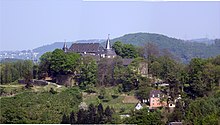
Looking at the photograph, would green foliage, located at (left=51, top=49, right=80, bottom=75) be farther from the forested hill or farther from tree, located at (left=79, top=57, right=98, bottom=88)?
the forested hill

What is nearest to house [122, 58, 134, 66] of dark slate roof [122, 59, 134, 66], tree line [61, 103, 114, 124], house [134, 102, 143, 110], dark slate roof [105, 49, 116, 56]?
dark slate roof [122, 59, 134, 66]

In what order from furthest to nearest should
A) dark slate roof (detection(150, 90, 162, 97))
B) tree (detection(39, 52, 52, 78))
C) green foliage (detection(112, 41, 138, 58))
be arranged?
1. green foliage (detection(112, 41, 138, 58))
2. tree (detection(39, 52, 52, 78))
3. dark slate roof (detection(150, 90, 162, 97))

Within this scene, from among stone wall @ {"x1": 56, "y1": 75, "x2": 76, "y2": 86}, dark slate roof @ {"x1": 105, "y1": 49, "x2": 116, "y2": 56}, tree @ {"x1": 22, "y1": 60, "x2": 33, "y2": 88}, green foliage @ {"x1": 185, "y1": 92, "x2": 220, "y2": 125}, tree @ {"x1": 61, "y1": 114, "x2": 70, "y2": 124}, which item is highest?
dark slate roof @ {"x1": 105, "y1": 49, "x2": 116, "y2": 56}

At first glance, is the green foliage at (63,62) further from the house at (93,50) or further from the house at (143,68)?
the house at (143,68)

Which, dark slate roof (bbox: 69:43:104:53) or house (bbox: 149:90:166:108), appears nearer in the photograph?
house (bbox: 149:90:166:108)

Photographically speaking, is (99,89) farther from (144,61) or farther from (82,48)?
(82,48)

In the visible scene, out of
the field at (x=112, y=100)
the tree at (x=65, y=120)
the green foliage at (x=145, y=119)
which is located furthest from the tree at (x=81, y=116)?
the field at (x=112, y=100)

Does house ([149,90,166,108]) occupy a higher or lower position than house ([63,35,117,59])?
lower

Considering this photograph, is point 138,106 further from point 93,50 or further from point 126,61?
point 93,50
